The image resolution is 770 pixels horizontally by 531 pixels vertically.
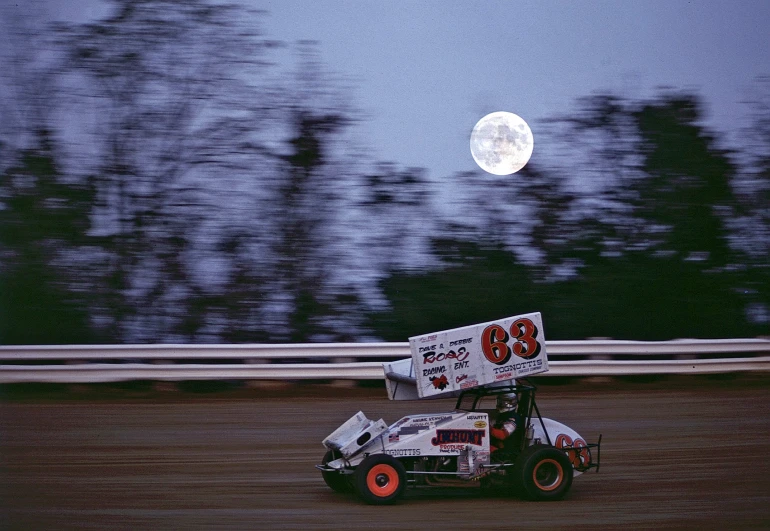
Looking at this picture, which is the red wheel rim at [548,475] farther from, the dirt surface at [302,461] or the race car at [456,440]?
the dirt surface at [302,461]

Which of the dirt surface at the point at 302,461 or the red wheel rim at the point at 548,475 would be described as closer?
the dirt surface at the point at 302,461

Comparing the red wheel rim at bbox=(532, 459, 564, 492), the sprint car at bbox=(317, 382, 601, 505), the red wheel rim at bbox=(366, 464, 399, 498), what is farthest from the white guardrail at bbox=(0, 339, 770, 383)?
the red wheel rim at bbox=(366, 464, 399, 498)

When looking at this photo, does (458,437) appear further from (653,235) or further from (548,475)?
(653,235)

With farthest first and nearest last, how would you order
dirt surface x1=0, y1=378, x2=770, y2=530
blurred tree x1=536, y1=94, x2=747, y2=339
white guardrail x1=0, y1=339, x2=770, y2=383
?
blurred tree x1=536, y1=94, x2=747, y2=339 < white guardrail x1=0, y1=339, x2=770, y2=383 < dirt surface x1=0, y1=378, x2=770, y2=530

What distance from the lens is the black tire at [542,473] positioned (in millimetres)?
8336

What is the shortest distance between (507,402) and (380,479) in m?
1.55

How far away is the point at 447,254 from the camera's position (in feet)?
61.8

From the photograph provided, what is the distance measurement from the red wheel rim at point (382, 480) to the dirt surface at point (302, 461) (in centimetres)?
18

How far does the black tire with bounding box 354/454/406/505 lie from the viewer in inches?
323

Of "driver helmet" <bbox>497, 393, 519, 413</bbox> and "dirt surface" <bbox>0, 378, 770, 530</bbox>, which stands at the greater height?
"driver helmet" <bbox>497, 393, 519, 413</bbox>

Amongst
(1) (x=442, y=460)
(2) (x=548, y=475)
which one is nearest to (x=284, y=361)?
(1) (x=442, y=460)

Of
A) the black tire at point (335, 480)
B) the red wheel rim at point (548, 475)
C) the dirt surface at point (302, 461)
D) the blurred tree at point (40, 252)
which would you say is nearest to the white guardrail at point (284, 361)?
the dirt surface at point (302, 461)

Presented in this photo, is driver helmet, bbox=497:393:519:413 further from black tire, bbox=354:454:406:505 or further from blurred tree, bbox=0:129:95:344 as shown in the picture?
blurred tree, bbox=0:129:95:344

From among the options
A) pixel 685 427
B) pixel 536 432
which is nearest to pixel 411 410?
pixel 685 427
